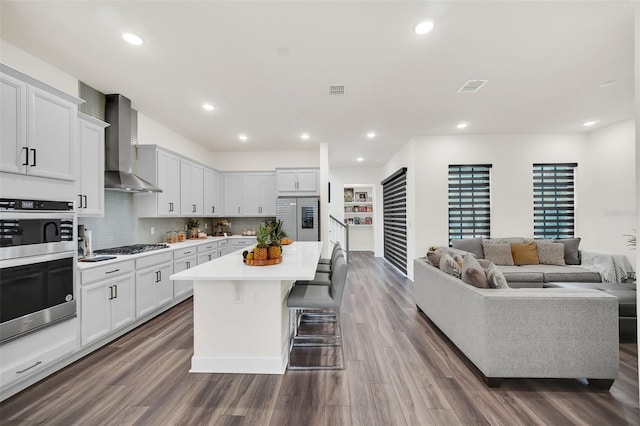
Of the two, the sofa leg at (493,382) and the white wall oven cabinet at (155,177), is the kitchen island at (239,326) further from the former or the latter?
the white wall oven cabinet at (155,177)

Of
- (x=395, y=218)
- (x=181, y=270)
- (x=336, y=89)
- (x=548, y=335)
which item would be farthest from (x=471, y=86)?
(x=181, y=270)

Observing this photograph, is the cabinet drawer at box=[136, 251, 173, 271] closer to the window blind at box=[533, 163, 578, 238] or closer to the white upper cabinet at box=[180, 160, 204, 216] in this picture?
the white upper cabinet at box=[180, 160, 204, 216]

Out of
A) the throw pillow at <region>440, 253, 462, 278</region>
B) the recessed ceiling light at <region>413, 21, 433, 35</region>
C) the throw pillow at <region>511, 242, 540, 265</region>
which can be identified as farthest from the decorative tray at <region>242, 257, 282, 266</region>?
the throw pillow at <region>511, 242, 540, 265</region>

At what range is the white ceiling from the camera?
2.03m

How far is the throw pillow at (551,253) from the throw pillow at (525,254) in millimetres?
86

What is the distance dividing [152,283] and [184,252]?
30.8 inches

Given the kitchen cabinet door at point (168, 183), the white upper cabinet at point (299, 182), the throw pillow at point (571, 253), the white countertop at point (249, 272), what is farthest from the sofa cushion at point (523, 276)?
the kitchen cabinet door at point (168, 183)

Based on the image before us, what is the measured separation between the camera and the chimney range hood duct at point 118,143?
3393mm

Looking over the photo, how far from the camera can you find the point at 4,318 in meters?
1.85

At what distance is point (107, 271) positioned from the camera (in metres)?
2.71

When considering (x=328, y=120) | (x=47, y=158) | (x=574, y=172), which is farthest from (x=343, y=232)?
(x=47, y=158)

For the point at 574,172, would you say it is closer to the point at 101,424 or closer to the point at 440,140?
the point at 440,140

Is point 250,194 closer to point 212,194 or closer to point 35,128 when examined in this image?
point 212,194

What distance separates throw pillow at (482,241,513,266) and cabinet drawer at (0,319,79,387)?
5443 mm
